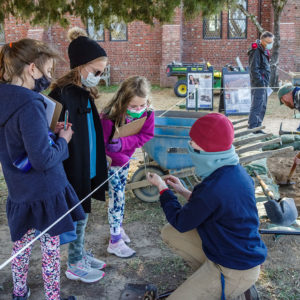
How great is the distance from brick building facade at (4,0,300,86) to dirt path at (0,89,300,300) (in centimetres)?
1334

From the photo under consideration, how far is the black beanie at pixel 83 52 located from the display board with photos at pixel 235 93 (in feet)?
26.8

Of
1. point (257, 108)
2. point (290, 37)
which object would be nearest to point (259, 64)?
point (257, 108)

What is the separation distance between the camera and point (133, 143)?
11.5ft

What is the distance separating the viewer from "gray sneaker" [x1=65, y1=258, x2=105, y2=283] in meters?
3.05

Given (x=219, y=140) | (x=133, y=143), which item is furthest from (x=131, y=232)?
(x=219, y=140)

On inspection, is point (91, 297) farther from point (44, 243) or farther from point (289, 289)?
point (289, 289)

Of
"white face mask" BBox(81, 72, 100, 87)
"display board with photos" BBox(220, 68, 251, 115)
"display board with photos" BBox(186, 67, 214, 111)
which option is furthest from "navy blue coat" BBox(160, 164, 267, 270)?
"display board with photos" BBox(186, 67, 214, 111)

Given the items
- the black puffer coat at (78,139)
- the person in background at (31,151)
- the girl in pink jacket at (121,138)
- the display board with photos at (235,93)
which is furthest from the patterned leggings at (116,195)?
the display board with photos at (235,93)

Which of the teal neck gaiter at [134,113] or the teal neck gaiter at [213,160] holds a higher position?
the teal neck gaiter at [134,113]

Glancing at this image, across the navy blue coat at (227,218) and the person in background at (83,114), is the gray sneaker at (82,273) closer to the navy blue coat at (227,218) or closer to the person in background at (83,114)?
the person in background at (83,114)

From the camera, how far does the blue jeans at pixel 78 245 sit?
2.94 metres

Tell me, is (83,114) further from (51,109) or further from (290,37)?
(290,37)

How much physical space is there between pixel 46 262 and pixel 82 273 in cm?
71

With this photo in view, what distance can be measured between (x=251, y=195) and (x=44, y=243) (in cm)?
129
